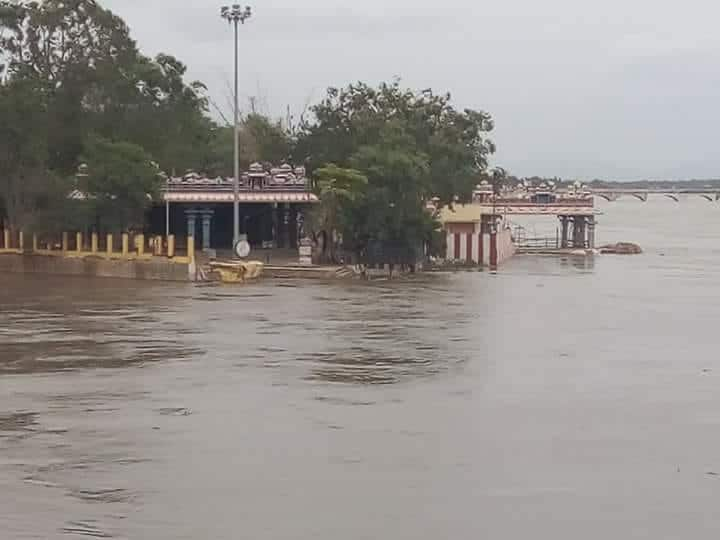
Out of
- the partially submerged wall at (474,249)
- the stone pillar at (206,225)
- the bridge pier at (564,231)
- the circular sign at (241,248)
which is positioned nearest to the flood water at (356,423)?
the circular sign at (241,248)

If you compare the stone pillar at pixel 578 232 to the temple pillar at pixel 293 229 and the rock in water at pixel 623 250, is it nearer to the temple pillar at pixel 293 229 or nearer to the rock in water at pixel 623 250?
the rock in water at pixel 623 250

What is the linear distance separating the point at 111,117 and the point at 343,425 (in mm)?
31755

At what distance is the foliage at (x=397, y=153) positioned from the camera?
4059 centimetres

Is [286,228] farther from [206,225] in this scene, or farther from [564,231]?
[564,231]

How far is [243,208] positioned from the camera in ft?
158

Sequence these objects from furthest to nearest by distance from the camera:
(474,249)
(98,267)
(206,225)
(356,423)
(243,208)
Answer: (474,249)
(243,208)
(206,225)
(98,267)
(356,423)

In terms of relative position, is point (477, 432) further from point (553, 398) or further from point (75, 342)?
point (75, 342)

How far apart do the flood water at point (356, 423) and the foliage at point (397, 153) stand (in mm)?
12962

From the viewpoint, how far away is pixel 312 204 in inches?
1740

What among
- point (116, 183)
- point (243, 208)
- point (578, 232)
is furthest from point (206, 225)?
point (578, 232)

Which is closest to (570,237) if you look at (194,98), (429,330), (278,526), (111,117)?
(194,98)

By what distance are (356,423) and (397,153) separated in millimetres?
27917

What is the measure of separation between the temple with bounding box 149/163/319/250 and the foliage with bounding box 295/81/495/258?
5.61 feet

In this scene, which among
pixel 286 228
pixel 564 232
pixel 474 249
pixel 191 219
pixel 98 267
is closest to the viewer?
pixel 98 267
